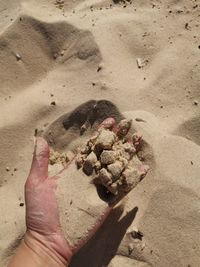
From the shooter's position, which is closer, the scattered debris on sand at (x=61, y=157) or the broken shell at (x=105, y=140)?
the broken shell at (x=105, y=140)

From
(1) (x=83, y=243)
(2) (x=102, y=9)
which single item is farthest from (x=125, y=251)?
(2) (x=102, y=9)

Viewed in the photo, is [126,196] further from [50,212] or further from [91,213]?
[50,212]

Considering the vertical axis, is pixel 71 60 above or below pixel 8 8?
below

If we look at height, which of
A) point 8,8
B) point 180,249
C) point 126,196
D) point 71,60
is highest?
point 8,8

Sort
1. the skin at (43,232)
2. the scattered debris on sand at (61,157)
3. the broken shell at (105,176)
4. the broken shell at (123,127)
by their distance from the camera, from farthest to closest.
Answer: the scattered debris on sand at (61,157) → the broken shell at (123,127) → the skin at (43,232) → the broken shell at (105,176)

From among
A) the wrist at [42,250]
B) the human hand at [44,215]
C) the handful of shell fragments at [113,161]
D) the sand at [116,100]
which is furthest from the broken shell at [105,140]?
the wrist at [42,250]

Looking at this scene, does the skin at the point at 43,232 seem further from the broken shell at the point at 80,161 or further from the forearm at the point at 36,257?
the broken shell at the point at 80,161
